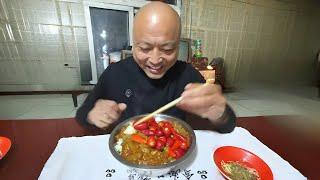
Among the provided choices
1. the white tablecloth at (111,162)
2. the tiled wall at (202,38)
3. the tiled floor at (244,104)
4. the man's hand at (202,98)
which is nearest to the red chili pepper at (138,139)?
the white tablecloth at (111,162)

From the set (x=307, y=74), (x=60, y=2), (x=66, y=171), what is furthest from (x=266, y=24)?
(x=66, y=171)

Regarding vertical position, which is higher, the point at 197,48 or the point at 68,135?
the point at 197,48

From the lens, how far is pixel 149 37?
92cm

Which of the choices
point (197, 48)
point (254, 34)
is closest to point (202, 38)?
point (197, 48)

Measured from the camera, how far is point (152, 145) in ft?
2.56

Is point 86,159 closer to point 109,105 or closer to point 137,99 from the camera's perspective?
point 109,105

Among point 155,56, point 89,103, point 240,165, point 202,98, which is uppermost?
point 155,56

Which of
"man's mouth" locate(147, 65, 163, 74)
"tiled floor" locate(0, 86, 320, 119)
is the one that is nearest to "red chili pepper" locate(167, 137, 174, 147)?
"man's mouth" locate(147, 65, 163, 74)

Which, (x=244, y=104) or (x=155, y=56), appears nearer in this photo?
(x=155, y=56)

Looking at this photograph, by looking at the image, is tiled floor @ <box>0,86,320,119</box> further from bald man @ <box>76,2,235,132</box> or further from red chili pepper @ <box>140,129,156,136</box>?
red chili pepper @ <box>140,129,156,136</box>

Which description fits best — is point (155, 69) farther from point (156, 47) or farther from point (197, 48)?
point (197, 48)

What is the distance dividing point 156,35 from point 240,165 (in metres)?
0.62

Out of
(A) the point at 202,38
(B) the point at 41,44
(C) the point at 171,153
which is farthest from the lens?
(A) the point at 202,38

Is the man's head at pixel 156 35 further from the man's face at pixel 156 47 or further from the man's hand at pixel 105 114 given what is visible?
the man's hand at pixel 105 114
